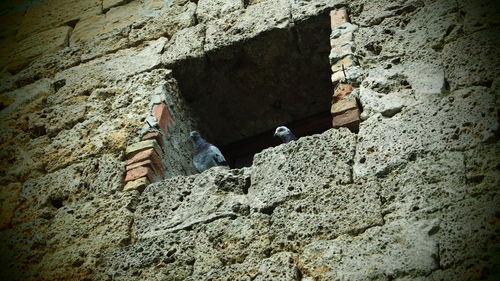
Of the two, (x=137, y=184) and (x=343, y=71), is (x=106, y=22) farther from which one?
(x=343, y=71)

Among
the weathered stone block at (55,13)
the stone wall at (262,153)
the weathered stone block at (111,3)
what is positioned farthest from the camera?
the weathered stone block at (55,13)

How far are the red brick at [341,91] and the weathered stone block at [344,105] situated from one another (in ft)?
0.13

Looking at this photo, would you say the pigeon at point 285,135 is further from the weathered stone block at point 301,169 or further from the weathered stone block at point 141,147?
the weathered stone block at point 141,147

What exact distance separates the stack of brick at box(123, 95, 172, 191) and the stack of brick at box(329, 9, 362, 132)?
3.29 feet

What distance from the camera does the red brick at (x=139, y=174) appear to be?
2637 mm

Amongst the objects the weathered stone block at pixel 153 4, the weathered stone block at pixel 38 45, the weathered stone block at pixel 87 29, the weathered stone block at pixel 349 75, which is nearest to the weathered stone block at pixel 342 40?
the weathered stone block at pixel 349 75

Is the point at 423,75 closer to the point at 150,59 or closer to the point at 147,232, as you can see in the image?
the point at 147,232

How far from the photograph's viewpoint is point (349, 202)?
6.51 feet

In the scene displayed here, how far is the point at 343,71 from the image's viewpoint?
2576 millimetres

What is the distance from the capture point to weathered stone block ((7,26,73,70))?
387 centimetres

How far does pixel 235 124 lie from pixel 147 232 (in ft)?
4.20

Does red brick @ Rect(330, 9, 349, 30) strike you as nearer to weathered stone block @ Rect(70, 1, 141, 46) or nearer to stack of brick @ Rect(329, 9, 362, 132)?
stack of brick @ Rect(329, 9, 362, 132)

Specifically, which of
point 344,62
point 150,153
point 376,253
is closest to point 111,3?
point 150,153

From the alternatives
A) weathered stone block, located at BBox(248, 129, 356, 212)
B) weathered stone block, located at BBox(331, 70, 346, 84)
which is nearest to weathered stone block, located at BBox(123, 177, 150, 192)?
weathered stone block, located at BBox(248, 129, 356, 212)
